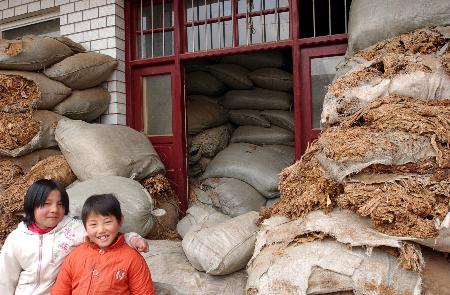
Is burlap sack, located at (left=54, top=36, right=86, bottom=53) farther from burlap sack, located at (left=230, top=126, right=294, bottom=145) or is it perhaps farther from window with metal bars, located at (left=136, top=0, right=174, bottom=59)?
burlap sack, located at (left=230, top=126, right=294, bottom=145)

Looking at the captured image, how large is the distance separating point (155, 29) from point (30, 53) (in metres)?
1.26

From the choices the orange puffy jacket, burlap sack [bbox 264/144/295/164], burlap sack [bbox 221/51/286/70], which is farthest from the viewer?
burlap sack [bbox 221/51/286/70]

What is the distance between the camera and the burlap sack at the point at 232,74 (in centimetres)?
486

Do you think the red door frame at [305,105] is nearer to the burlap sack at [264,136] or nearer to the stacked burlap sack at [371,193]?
the burlap sack at [264,136]

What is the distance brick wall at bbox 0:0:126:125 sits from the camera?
13.7ft

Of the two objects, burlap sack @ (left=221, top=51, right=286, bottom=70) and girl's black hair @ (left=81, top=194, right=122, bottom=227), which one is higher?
burlap sack @ (left=221, top=51, right=286, bottom=70)

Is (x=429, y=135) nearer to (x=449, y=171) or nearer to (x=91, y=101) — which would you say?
(x=449, y=171)

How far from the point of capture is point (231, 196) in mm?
3863

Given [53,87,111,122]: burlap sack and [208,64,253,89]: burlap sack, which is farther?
[208,64,253,89]: burlap sack

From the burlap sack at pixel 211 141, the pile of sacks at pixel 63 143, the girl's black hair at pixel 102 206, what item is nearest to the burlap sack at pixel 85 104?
the pile of sacks at pixel 63 143

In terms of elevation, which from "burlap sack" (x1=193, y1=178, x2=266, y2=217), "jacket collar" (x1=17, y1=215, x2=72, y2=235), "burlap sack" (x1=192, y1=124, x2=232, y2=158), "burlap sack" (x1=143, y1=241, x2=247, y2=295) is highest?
"burlap sack" (x1=192, y1=124, x2=232, y2=158)

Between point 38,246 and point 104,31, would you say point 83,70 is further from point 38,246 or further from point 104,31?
point 38,246

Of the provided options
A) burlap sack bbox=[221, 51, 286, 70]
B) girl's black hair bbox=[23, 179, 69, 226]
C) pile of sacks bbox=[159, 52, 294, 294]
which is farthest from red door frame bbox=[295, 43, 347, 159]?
girl's black hair bbox=[23, 179, 69, 226]

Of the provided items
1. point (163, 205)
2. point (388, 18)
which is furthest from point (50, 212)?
point (388, 18)
